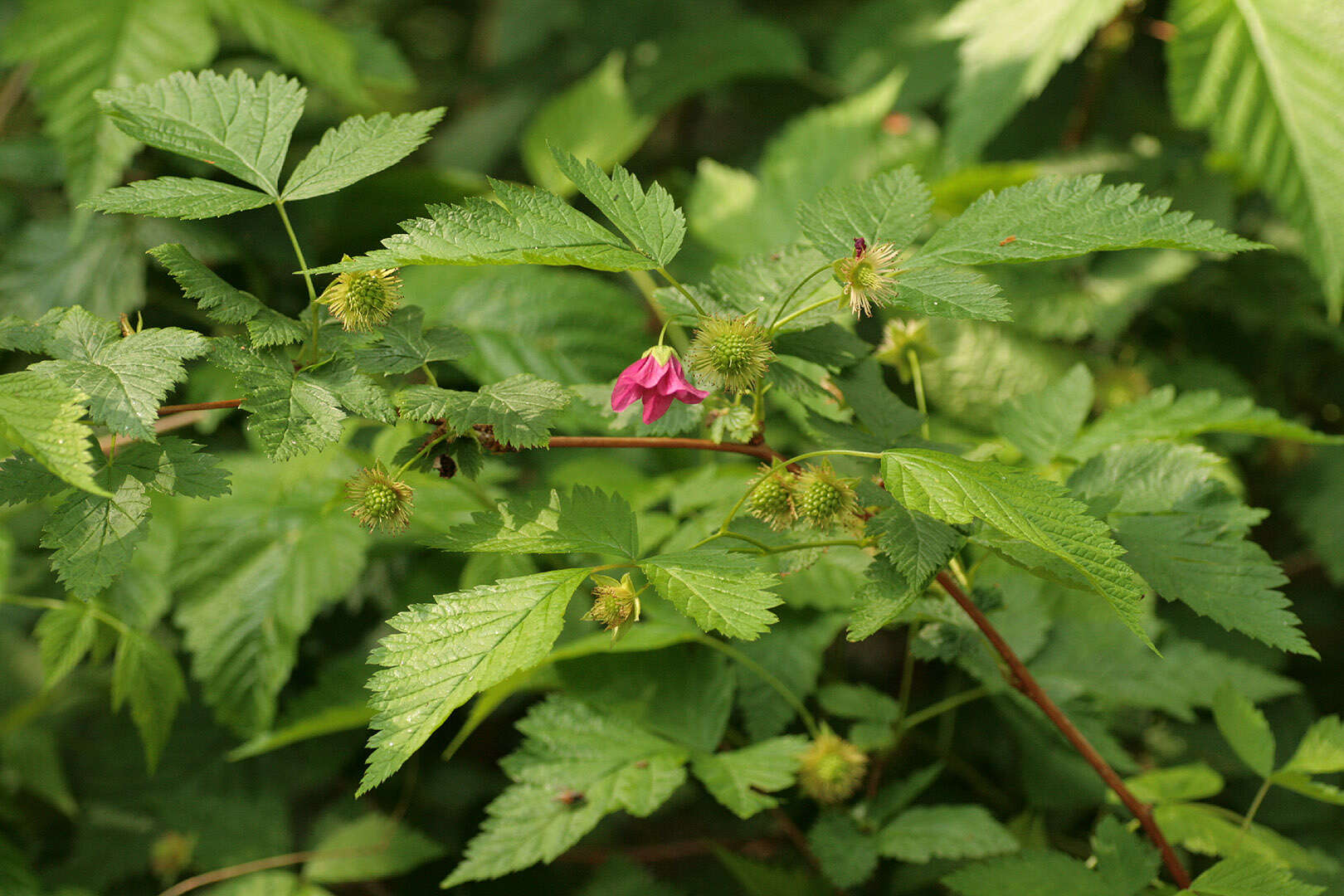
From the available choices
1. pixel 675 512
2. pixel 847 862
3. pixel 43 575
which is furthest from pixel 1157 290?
pixel 43 575

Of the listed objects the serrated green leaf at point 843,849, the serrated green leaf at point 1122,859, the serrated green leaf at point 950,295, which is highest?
the serrated green leaf at point 950,295

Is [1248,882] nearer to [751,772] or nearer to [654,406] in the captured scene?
[751,772]

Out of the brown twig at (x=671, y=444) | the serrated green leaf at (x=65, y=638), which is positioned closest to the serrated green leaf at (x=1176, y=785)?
the brown twig at (x=671, y=444)

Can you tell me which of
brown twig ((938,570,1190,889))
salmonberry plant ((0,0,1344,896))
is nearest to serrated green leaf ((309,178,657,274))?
salmonberry plant ((0,0,1344,896))

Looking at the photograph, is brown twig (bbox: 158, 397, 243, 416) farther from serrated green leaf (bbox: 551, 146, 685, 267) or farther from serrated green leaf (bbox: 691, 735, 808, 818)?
serrated green leaf (bbox: 691, 735, 808, 818)

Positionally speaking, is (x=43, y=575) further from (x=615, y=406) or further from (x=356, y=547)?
(x=615, y=406)

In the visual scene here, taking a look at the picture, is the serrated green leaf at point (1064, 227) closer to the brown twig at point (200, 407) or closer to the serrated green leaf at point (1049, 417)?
the serrated green leaf at point (1049, 417)

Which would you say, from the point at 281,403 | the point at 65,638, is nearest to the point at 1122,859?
the point at 281,403
